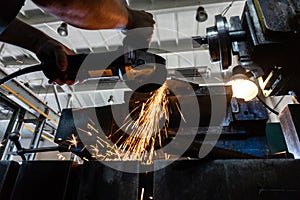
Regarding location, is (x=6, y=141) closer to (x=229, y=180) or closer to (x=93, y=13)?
(x=93, y=13)

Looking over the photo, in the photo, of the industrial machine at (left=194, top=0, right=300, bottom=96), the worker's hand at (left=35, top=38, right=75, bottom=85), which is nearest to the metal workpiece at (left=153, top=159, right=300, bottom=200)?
the industrial machine at (left=194, top=0, right=300, bottom=96)

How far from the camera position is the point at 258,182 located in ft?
2.66

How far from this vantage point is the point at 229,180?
0.83m

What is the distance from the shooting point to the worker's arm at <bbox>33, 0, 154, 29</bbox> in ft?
2.15

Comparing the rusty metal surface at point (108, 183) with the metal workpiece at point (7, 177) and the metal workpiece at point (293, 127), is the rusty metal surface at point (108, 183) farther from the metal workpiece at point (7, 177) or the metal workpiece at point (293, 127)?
the metal workpiece at point (293, 127)

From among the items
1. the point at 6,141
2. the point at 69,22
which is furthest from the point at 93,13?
the point at 6,141

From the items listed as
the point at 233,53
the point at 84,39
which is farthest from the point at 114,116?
the point at 84,39

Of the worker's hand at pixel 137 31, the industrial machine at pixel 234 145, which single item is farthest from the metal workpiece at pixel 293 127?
the worker's hand at pixel 137 31

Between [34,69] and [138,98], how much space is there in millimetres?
540

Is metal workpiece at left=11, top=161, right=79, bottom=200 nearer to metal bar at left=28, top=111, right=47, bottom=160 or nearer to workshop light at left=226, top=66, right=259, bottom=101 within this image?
workshop light at left=226, top=66, right=259, bottom=101

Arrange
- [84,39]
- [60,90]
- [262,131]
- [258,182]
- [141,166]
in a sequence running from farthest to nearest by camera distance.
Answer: [60,90] → [84,39] → [262,131] → [141,166] → [258,182]

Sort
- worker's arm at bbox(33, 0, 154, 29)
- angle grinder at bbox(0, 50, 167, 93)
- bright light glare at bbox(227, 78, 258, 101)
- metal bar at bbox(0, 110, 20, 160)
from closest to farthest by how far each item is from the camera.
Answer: worker's arm at bbox(33, 0, 154, 29)
angle grinder at bbox(0, 50, 167, 93)
bright light glare at bbox(227, 78, 258, 101)
metal bar at bbox(0, 110, 20, 160)

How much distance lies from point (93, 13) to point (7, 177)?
33.1 inches

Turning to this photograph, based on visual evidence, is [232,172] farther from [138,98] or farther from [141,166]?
[138,98]
